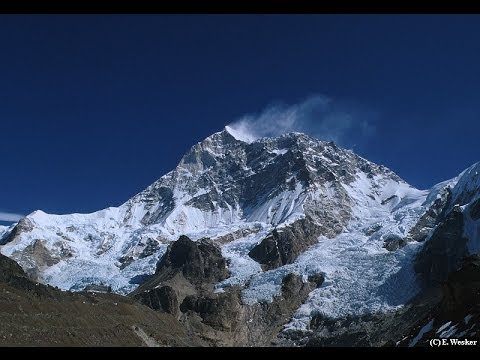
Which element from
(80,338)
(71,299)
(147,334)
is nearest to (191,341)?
(147,334)

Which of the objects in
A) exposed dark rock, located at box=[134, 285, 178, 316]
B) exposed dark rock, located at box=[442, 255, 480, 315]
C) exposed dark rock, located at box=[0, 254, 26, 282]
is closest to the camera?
exposed dark rock, located at box=[442, 255, 480, 315]

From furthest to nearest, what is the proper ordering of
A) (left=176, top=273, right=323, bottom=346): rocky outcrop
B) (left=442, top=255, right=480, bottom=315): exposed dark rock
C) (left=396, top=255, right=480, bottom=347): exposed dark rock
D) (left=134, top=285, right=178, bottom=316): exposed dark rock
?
(left=134, top=285, right=178, bottom=316): exposed dark rock, (left=176, top=273, right=323, bottom=346): rocky outcrop, (left=442, top=255, right=480, bottom=315): exposed dark rock, (left=396, top=255, right=480, bottom=347): exposed dark rock

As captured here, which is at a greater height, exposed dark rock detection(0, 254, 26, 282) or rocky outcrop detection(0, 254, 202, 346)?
exposed dark rock detection(0, 254, 26, 282)

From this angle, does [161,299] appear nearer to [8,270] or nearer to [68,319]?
[8,270]

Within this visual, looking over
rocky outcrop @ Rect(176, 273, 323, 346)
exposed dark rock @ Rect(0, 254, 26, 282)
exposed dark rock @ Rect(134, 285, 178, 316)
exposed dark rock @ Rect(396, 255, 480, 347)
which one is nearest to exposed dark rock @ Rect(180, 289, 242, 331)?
rocky outcrop @ Rect(176, 273, 323, 346)

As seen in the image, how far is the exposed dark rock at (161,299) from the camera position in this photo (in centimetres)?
17262

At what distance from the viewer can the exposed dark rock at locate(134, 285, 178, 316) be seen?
→ 17262 cm

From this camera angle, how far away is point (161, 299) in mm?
176125

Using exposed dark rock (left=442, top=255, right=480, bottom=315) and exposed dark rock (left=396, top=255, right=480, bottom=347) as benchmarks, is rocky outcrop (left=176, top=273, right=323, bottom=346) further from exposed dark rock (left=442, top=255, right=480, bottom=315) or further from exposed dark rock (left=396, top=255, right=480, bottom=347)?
exposed dark rock (left=442, top=255, right=480, bottom=315)

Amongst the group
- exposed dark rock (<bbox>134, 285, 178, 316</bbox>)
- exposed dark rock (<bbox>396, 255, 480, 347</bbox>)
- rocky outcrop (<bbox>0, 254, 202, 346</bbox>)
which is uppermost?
exposed dark rock (<bbox>134, 285, 178, 316</bbox>)

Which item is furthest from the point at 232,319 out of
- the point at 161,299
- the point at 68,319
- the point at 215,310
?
the point at 68,319

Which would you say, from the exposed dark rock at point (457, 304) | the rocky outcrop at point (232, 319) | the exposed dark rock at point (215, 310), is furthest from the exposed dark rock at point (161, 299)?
the exposed dark rock at point (457, 304)
